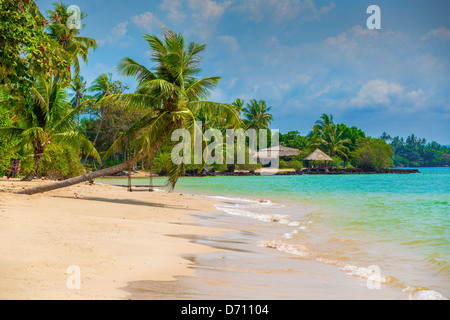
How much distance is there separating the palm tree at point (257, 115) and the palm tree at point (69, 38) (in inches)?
1485

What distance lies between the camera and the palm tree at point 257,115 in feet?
204

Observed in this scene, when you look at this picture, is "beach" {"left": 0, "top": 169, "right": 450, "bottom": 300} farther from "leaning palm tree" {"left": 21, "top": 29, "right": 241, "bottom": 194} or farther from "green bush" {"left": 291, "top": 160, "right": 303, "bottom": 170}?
"green bush" {"left": 291, "top": 160, "right": 303, "bottom": 170}

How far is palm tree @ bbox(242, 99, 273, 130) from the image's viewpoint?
62.0 metres

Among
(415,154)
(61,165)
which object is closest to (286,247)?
(61,165)

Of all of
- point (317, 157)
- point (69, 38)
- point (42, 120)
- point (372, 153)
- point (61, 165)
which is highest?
point (69, 38)

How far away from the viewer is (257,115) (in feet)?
204

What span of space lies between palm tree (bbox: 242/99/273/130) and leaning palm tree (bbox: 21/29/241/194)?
47.6 m

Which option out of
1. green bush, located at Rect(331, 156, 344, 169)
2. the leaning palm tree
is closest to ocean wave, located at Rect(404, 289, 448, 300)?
the leaning palm tree

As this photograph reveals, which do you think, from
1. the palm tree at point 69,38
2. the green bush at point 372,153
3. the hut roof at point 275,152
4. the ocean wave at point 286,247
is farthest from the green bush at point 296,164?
the ocean wave at point 286,247

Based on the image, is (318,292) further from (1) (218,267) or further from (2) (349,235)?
A: (2) (349,235)

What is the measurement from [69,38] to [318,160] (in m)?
46.1

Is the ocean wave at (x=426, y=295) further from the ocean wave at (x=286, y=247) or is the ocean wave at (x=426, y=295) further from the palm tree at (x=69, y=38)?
the palm tree at (x=69, y=38)

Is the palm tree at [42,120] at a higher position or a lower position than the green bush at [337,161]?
higher

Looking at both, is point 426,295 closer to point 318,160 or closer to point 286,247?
point 286,247
